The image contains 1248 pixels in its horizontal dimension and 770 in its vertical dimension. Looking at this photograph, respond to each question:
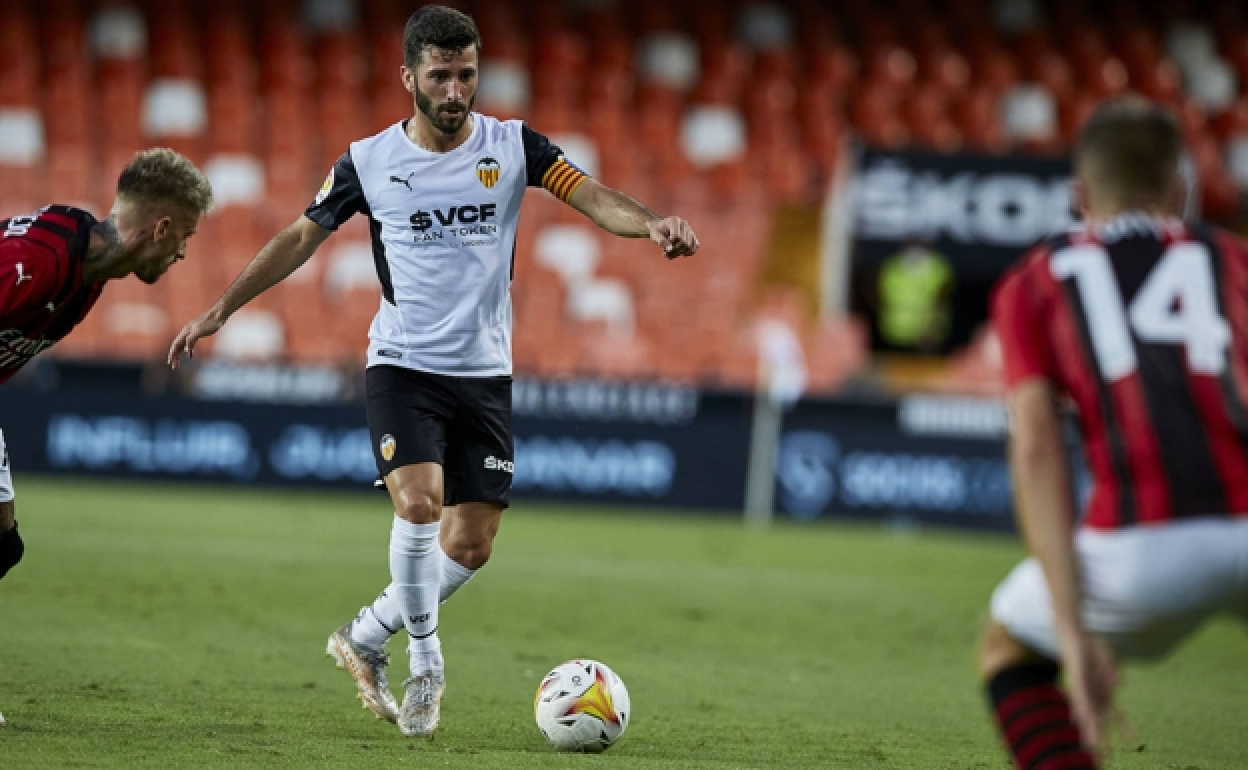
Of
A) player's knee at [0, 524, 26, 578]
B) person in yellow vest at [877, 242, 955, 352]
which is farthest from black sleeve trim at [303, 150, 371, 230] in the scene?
person in yellow vest at [877, 242, 955, 352]

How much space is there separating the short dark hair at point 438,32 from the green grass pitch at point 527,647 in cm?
216

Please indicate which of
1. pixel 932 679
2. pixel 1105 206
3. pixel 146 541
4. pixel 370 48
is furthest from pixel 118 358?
pixel 1105 206

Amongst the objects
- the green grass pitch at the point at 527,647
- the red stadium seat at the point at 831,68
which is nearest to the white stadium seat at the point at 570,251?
the red stadium seat at the point at 831,68

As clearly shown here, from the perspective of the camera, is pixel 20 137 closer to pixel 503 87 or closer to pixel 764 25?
pixel 503 87

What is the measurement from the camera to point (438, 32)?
5555mm

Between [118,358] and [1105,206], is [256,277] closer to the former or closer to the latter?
[1105,206]

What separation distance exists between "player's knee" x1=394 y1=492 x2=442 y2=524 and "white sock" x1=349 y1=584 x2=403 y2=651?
375 mm

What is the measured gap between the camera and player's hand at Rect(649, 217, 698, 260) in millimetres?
5266

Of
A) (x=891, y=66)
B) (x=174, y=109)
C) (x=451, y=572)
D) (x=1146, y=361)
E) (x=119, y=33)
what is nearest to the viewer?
(x=1146, y=361)

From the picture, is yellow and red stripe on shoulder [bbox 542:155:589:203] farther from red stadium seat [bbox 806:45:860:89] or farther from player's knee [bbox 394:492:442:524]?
red stadium seat [bbox 806:45:860:89]

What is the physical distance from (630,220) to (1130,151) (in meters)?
2.58

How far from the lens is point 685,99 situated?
67.4 feet

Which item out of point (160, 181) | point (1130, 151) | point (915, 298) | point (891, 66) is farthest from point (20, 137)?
point (1130, 151)

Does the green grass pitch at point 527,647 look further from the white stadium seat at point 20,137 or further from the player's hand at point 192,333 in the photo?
the white stadium seat at point 20,137
